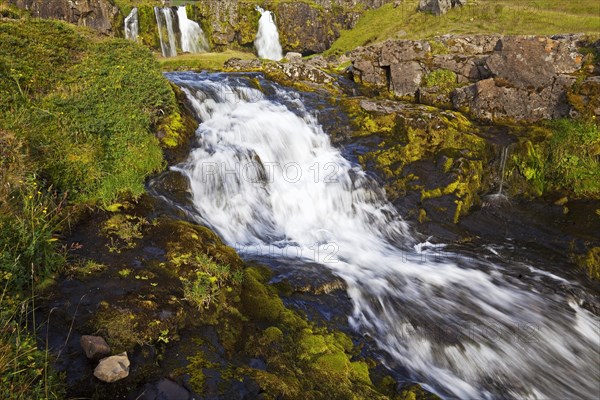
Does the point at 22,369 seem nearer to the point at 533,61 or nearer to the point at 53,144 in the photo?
the point at 53,144

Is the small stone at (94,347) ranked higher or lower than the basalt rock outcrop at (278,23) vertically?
lower

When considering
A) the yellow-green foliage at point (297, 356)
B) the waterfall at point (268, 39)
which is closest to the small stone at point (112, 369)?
the yellow-green foliage at point (297, 356)

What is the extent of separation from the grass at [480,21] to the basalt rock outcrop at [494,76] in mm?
30496

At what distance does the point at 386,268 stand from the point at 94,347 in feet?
21.3

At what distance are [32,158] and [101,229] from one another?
6.04 feet

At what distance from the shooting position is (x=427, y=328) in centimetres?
695

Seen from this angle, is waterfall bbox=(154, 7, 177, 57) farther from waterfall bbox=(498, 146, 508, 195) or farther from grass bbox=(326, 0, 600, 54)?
waterfall bbox=(498, 146, 508, 195)

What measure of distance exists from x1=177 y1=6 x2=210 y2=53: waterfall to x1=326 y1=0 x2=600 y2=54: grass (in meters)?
20.8

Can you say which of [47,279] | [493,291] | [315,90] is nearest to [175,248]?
[47,279]

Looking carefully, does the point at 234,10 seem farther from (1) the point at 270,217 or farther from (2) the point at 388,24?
(1) the point at 270,217

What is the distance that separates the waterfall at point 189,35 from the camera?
57.6 metres

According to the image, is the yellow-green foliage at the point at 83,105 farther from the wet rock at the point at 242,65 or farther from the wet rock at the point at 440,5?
the wet rock at the point at 440,5

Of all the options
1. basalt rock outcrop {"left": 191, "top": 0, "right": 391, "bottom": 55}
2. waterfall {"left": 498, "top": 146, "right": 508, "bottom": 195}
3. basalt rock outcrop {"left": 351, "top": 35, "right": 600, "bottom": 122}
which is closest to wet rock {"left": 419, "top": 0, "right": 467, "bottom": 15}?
basalt rock outcrop {"left": 191, "top": 0, "right": 391, "bottom": 55}

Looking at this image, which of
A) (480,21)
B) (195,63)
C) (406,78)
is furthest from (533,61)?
(480,21)
